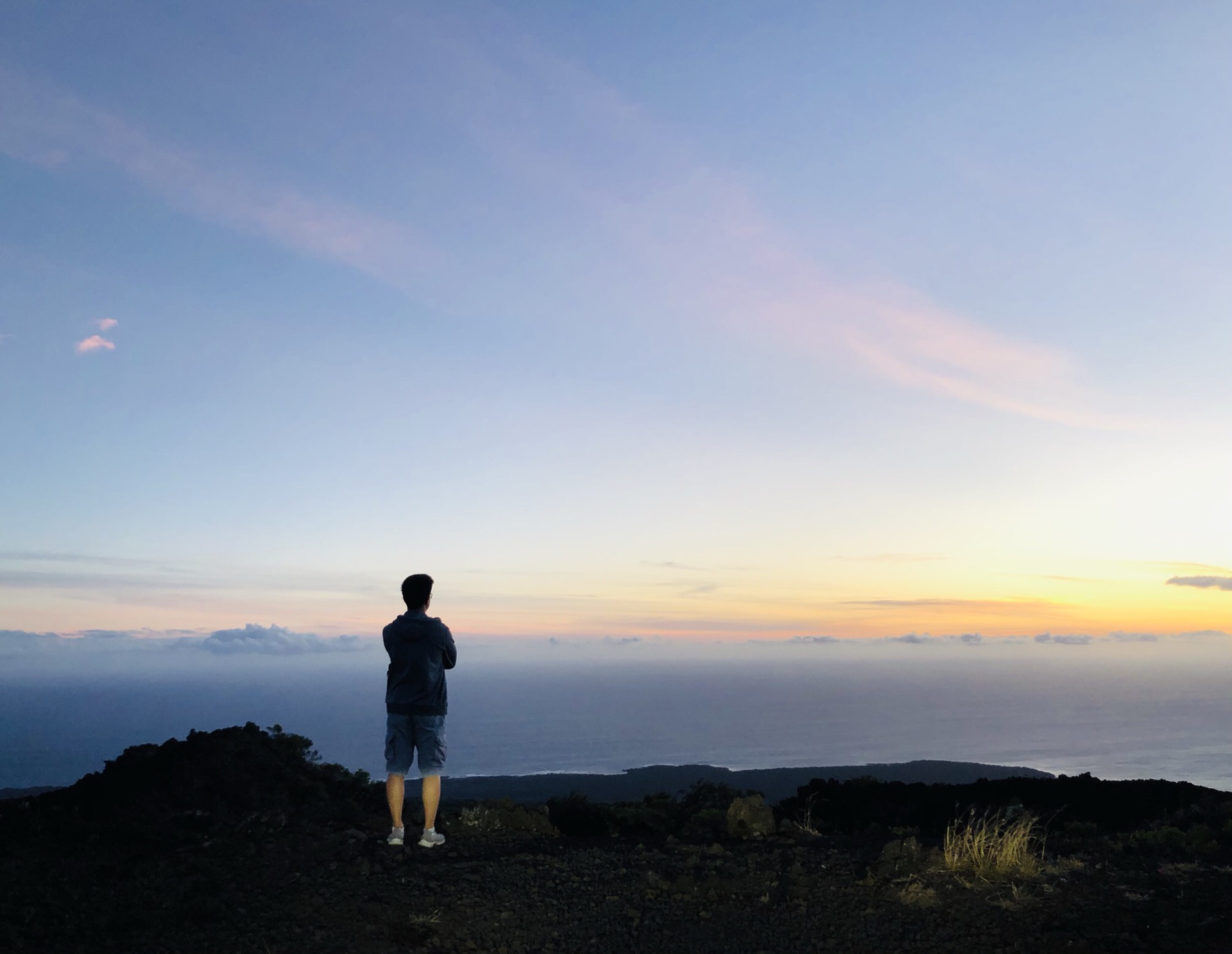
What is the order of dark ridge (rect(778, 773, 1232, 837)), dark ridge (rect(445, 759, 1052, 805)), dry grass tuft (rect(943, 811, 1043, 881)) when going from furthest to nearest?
dark ridge (rect(445, 759, 1052, 805)), dark ridge (rect(778, 773, 1232, 837)), dry grass tuft (rect(943, 811, 1043, 881))

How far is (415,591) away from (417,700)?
2.85 feet

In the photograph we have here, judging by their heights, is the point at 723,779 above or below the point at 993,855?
below

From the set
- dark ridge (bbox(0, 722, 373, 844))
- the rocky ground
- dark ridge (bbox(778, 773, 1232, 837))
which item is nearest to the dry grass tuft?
the rocky ground

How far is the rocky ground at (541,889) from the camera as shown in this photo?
16.0ft

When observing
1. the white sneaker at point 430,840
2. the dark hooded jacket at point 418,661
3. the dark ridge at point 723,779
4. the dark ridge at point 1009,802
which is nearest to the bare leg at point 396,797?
the white sneaker at point 430,840

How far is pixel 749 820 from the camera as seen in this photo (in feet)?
25.1

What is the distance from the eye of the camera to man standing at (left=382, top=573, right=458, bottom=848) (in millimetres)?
6621

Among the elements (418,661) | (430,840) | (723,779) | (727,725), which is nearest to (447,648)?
(418,661)

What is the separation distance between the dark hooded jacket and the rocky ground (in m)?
1.11

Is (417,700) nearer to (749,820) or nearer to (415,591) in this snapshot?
(415,591)

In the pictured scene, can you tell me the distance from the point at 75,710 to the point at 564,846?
5229 inches

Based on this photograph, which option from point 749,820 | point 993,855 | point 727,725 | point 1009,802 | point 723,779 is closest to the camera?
point 993,855

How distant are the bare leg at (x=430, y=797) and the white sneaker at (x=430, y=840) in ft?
0.16

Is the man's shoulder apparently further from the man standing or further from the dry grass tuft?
the dry grass tuft
